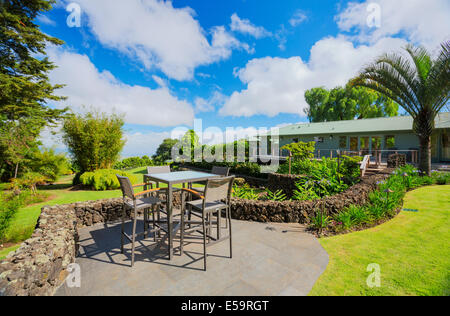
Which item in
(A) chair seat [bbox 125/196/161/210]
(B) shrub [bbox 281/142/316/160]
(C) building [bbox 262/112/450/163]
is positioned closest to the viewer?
(A) chair seat [bbox 125/196/161/210]

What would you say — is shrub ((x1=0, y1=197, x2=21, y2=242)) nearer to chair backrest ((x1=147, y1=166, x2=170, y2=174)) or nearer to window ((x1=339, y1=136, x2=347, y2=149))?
chair backrest ((x1=147, y1=166, x2=170, y2=174))

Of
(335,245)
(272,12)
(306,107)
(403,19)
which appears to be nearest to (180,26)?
(272,12)

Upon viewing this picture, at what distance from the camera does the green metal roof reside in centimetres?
1513

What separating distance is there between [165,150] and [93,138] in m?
14.5

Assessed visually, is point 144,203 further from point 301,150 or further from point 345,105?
point 345,105

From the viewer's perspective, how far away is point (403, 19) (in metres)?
7.11

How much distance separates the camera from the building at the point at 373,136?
569 inches

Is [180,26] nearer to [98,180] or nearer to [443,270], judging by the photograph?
[98,180]

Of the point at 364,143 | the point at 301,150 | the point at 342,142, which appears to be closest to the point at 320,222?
Result: the point at 301,150

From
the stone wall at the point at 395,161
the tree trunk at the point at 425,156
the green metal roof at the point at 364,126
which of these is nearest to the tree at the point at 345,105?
the green metal roof at the point at 364,126

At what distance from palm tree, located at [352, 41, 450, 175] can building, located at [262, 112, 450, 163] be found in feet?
14.2

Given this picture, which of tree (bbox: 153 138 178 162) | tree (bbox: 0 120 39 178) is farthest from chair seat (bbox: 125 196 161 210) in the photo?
tree (bbox: 153 138 178 162)

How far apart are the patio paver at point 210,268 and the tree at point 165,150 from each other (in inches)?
766
